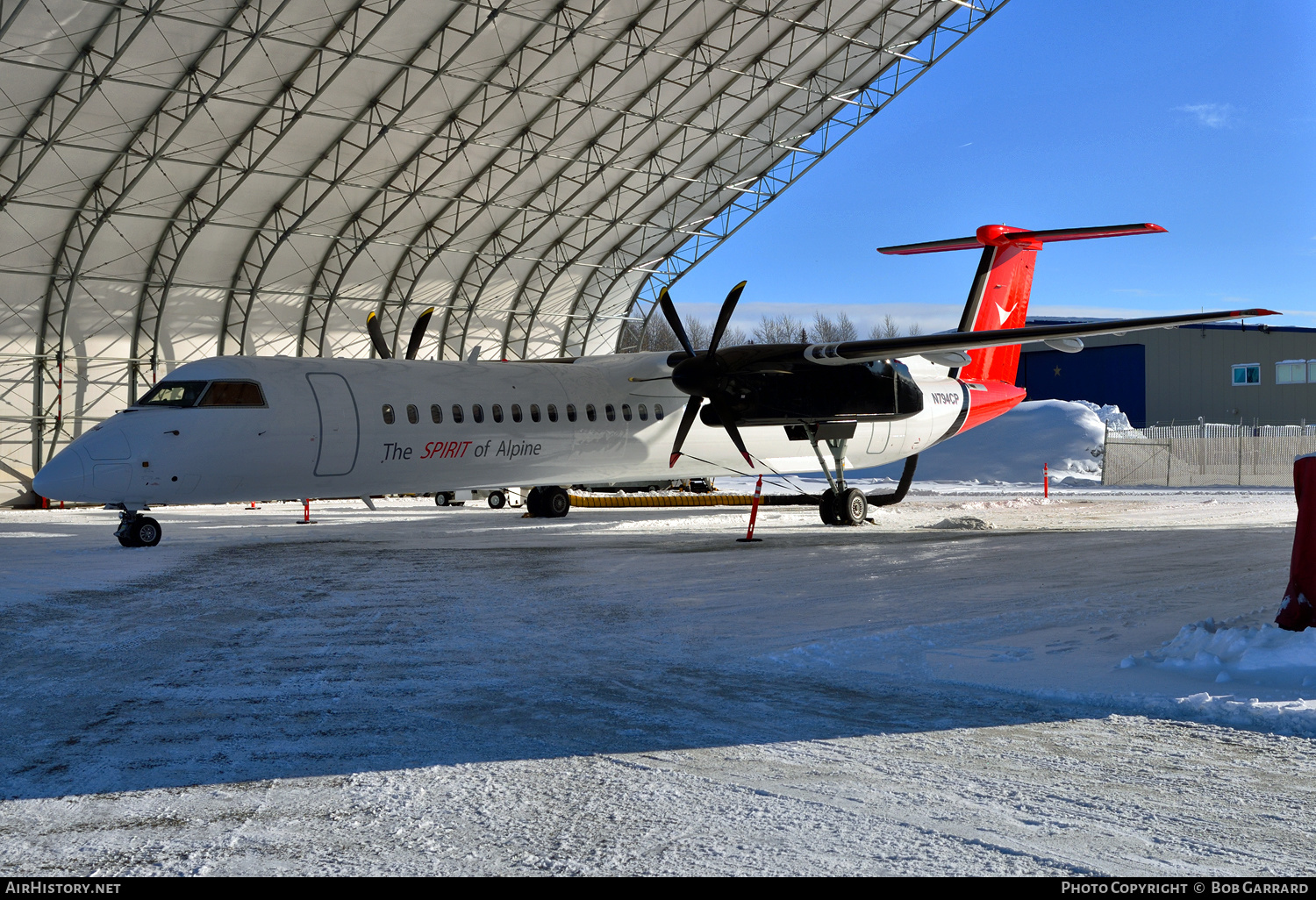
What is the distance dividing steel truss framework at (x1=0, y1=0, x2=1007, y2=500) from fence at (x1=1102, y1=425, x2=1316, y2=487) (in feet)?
55.6

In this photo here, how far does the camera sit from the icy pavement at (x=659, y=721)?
405 cm

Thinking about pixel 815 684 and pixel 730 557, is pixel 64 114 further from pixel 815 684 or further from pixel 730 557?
pixel 815 684

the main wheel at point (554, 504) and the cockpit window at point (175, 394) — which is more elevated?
the cockpit window at point (175, 394)

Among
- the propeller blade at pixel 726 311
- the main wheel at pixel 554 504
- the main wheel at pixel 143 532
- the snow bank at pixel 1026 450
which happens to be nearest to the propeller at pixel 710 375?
the propeller blade at pixel 726 311

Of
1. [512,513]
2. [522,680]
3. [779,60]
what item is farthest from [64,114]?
[522,680]

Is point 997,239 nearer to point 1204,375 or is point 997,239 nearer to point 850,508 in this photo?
point 850,508

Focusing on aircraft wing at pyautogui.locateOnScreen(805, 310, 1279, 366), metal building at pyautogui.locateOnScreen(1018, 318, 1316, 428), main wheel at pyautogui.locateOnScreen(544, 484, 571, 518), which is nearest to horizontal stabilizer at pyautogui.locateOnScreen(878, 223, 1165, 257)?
aircraft wing at pyautogui.locateOnScreen(805, 310, 1279, 366)

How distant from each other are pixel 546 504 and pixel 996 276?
11.2 metres

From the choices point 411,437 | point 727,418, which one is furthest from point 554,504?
point 411,437

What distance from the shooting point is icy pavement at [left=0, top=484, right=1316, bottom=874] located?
405 cm

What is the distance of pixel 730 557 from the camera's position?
14828 millimetres

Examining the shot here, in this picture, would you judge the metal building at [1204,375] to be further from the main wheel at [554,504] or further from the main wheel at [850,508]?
the main wheel at [554,504]

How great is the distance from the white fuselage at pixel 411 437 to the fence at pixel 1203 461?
66.9ft

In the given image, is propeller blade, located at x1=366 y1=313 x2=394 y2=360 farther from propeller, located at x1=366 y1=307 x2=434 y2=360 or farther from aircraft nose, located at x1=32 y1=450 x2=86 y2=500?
aircraft nose, located at x1=32 y1=450 x2=86 y2=500
